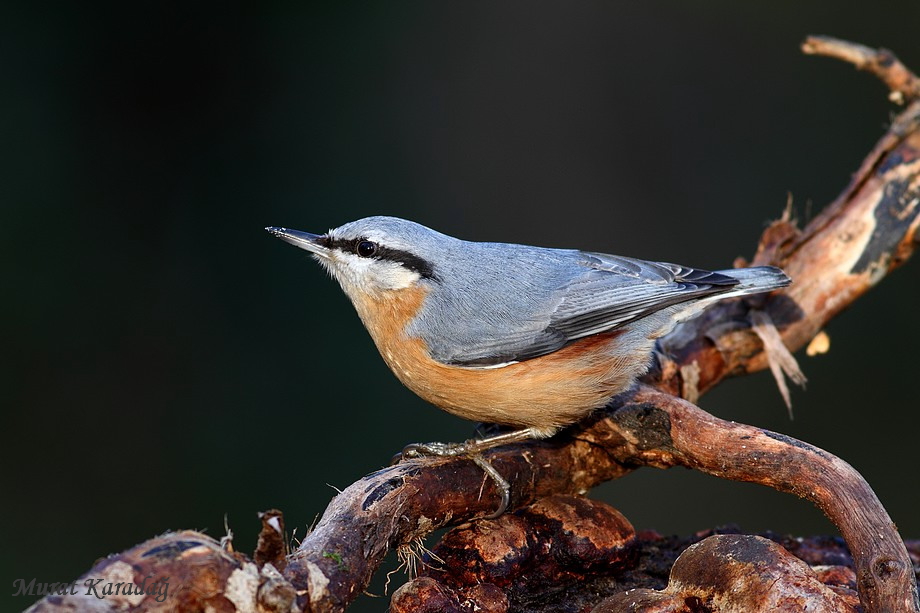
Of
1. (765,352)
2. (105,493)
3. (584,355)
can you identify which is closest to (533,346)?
(584,355)

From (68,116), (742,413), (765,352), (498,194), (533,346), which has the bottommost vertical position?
(742,413)

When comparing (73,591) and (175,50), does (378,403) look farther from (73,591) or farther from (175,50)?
(73,591)

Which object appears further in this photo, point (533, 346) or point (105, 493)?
point (105, 493)

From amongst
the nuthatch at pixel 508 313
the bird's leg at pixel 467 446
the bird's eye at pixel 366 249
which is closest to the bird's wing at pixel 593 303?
the nuthatch at pixel 508 313

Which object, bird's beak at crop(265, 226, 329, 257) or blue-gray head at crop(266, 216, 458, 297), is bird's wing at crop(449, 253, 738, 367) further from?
bird's beak at crop(265, 226, 329, 257)

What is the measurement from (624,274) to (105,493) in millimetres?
2998

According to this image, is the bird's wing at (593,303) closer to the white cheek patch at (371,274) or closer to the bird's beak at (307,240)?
the white cheek patch at (371,274)

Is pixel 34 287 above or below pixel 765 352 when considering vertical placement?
above

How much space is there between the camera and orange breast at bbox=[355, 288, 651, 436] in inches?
107

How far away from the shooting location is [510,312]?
2820 millimetres

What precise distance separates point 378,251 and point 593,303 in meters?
0.70

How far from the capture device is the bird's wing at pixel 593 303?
2.74 meters

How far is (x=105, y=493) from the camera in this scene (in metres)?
4.59

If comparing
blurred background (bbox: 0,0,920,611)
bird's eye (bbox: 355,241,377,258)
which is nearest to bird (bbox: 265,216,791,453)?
bird's eye (bbox: 355,241,377,258)
